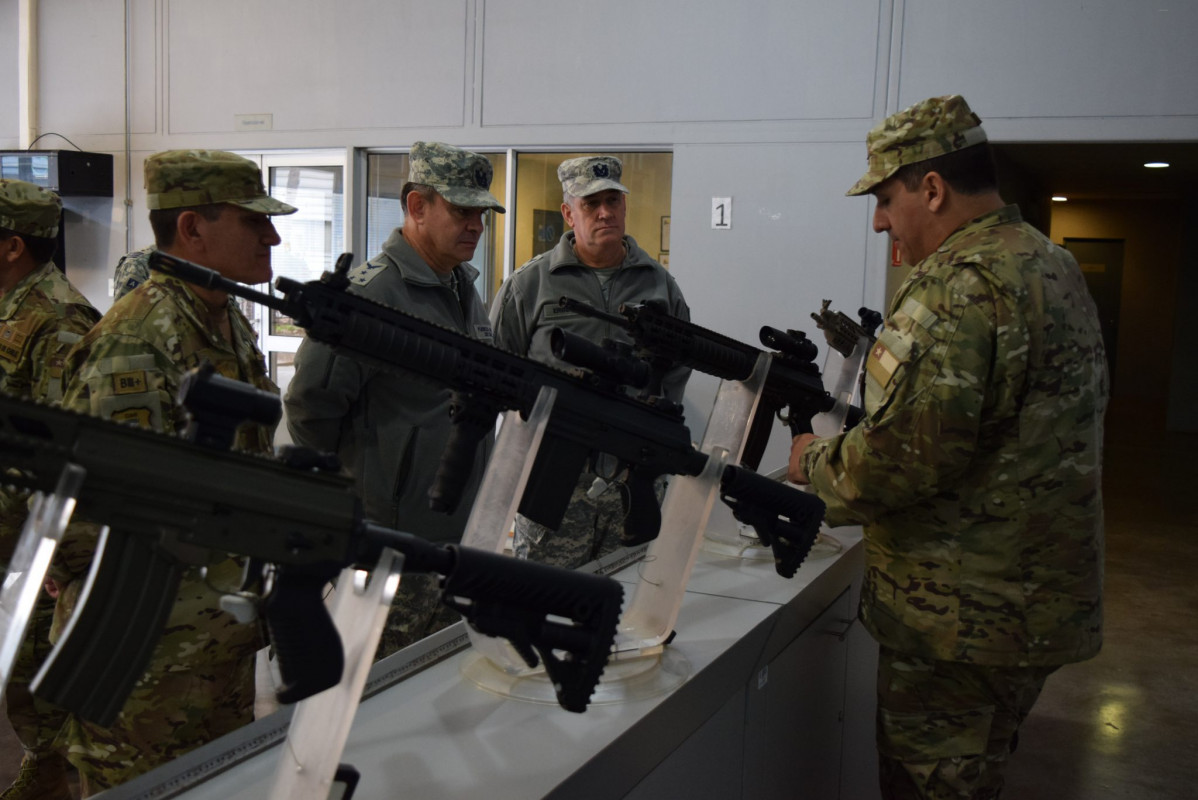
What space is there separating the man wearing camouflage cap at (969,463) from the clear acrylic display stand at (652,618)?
0.29 meters

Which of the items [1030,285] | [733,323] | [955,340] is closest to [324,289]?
[955,340]

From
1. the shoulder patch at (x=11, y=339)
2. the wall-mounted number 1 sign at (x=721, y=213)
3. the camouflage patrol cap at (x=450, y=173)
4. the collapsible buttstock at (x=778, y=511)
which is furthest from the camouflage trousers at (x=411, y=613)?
the wall-mounted number 1 sign at (x=721, y=213)

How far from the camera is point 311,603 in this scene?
1115mm

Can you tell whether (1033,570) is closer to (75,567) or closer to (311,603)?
(311,603)

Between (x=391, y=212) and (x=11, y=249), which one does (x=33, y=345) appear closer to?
(x=11, y=249)

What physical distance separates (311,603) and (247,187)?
1.06 meters

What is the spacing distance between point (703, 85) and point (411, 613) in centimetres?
341

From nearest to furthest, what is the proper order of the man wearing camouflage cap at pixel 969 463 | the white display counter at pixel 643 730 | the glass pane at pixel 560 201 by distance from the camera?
the white display counter at pixel 643 730 → the man wearing camouflage cap at pixel 969 463 → the glass pane at pixel 560 201

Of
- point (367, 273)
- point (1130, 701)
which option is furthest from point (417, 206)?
point (1130, 701)

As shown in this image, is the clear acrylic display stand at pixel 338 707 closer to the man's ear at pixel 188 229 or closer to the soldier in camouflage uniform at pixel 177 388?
the soldier in camouflage uniform at pixel 177 388

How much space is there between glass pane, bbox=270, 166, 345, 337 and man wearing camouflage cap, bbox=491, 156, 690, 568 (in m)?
2.90

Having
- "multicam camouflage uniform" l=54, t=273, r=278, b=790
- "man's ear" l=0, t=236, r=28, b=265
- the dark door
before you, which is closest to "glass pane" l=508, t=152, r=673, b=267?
"man's ear" l=0, t=236, r=28, b=265

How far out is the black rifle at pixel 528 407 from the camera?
4.85 feet

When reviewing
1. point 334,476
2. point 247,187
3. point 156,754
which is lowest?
point 156,754
